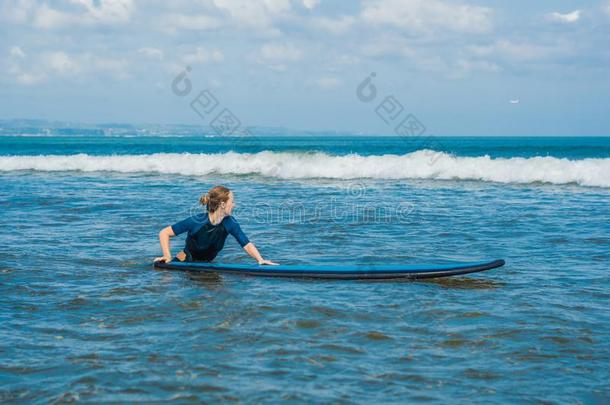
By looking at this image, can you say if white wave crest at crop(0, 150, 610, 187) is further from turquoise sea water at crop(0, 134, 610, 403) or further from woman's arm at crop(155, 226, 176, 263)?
woman's arm at crop(155, 226, 176, 263)

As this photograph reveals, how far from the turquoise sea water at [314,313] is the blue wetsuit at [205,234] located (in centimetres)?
49

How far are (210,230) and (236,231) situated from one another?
15.9 inches

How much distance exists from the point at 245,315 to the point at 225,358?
115 centimetres

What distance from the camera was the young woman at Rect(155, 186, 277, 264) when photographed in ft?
24.6

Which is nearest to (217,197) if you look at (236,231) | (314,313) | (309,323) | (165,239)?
(236,231)

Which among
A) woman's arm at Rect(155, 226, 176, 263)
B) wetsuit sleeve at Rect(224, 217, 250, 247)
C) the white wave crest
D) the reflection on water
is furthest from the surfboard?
the white wave crest

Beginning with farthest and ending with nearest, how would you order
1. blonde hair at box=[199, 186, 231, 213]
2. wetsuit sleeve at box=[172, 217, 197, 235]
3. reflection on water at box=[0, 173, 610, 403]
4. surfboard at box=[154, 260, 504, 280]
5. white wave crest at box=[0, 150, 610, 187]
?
white wave crest at box=[0, 150, 610, 187] < wetsuit sleeve at box=[172, 217, 197, 235] < blonde hair at box=[199, 186, 231, 213] < surfboard at box=[154, 260, 504, 280] < reflection on water at box=[0, 173, 610, 403]

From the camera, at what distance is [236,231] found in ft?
24.8

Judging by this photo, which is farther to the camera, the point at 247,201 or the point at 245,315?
the point at 247,201

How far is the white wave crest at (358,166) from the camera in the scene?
21188mm

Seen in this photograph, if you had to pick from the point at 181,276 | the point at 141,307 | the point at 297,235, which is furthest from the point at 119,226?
the point at 141,307

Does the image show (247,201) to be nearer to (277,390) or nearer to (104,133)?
(277,390)

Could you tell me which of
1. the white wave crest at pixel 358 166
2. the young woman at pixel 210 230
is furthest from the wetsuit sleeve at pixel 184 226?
the white wave crest at pixel 358 166

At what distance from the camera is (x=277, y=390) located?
405 cm
